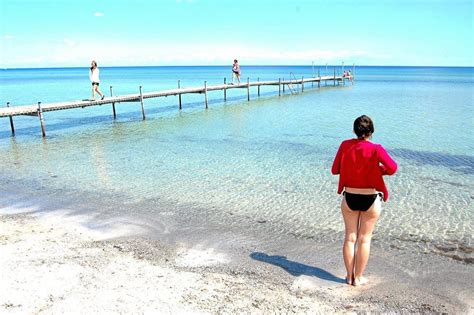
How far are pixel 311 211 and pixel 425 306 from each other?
3.73m

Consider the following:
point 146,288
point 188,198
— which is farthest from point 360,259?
point 188,198

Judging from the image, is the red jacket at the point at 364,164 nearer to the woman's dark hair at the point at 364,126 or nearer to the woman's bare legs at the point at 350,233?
the woman's dark hair at the point at 364,126

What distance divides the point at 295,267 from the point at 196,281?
1.47 metres

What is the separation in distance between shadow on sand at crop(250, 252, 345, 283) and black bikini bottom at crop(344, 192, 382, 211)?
4.40ft

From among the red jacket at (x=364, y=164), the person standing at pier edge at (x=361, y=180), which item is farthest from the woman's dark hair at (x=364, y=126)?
the red jacket at (x=364, y=164)

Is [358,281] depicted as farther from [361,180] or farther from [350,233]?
[361,180]

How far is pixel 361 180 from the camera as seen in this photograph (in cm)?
443

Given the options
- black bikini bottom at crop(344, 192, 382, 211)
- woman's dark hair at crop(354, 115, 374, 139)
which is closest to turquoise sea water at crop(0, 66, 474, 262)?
black bikini bottom at crop(344, 192, 382, 211)

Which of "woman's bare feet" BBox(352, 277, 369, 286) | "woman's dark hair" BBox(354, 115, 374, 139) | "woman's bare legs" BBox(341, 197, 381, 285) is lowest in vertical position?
"woman's bare feet" BBox(352, 277, 369, 286)

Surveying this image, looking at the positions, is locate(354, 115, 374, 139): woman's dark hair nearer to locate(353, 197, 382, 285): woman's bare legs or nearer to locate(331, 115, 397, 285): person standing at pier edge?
locate(331, 115, 397, 285): person standing at pier edge

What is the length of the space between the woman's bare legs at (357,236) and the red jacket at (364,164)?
30 cm

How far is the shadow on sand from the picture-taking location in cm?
557

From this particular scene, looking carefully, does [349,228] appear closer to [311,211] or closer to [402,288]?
[402,288]

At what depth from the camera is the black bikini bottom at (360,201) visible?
4.53 meters
